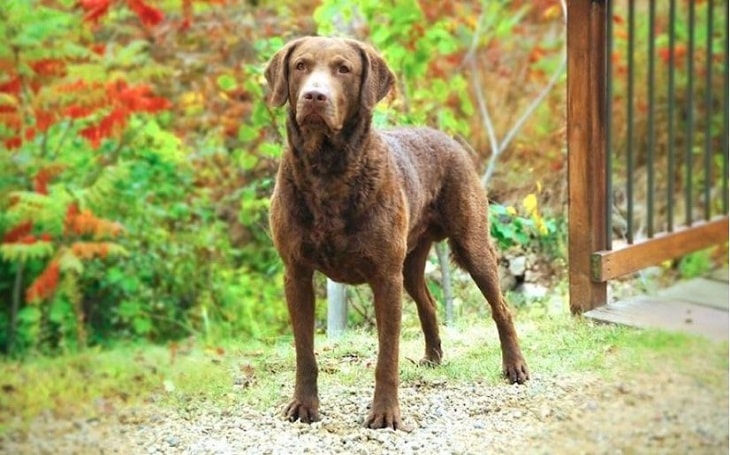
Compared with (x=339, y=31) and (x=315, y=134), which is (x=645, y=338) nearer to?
(x=315, y=134)

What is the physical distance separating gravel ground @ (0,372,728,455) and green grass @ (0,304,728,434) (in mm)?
60

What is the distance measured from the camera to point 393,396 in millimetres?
2291

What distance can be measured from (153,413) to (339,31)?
1.75m

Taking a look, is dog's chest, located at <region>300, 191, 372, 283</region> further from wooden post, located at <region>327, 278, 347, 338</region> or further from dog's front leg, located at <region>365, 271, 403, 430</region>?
wooden post, located at <region>327, 278, 347, 338</region>

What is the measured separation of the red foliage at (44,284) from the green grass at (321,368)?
608 mm

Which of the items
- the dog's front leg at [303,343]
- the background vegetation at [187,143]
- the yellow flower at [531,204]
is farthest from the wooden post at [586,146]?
the dog's front leg at [303,343]

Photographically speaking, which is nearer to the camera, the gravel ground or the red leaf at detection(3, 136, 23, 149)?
the gravel ground

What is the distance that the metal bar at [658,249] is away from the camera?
85.0 inches

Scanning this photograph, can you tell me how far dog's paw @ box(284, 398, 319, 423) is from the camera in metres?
2.36

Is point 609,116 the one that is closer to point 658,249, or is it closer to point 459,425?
point 658,249

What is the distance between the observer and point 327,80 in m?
2.09


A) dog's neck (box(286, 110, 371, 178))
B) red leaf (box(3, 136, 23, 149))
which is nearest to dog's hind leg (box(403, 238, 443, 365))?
dog's neck (box(286, 110, 371, 178))

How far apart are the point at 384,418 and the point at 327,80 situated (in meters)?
0.78

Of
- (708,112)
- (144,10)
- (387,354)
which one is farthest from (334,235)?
(144,10)
